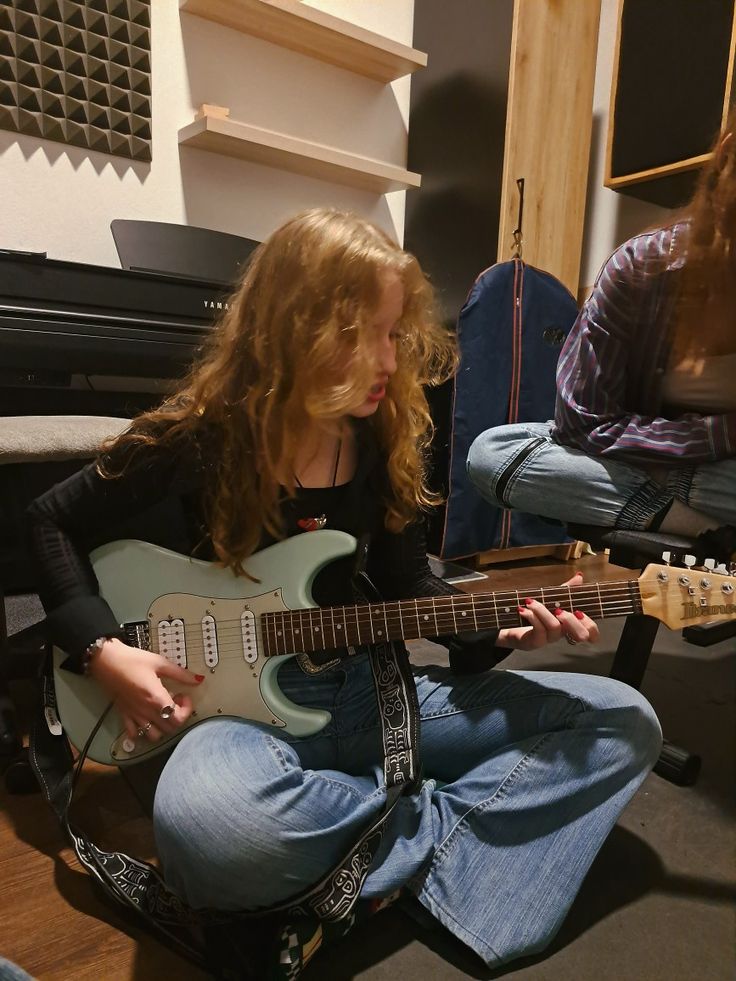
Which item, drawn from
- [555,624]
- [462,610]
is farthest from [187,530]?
[555,624]

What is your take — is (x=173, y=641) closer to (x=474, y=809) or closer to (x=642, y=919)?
(x=474, y=809)

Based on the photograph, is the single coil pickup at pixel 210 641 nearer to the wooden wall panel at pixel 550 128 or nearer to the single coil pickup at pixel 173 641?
the single coil pickup at pixel 173 641

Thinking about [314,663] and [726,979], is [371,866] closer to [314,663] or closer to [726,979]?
[314,663]

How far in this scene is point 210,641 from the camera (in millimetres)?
790

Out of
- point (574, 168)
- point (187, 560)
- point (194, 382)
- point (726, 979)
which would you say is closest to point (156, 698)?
point (187, 560)

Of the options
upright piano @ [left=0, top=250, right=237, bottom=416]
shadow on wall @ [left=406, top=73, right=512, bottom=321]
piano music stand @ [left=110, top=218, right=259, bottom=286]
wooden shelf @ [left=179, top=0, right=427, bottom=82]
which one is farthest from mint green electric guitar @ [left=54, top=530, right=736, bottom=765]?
wooden shelf @ [left=179, top=0, right=427, bottom=82]

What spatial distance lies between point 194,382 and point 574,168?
6.07 ft

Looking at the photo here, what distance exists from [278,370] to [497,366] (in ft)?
4.21

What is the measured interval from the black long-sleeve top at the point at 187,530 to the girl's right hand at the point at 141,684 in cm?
3

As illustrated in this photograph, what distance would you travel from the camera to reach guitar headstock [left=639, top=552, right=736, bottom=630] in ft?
2.60

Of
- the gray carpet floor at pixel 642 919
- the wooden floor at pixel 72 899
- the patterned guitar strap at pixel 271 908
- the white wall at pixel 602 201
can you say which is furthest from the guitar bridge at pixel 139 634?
the white wall at pixel 602 201

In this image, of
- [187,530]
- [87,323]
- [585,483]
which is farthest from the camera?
[87,323]

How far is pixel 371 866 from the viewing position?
0.74 metres

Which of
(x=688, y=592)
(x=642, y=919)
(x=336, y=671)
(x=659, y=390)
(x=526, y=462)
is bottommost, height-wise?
(x=642, y=919)
